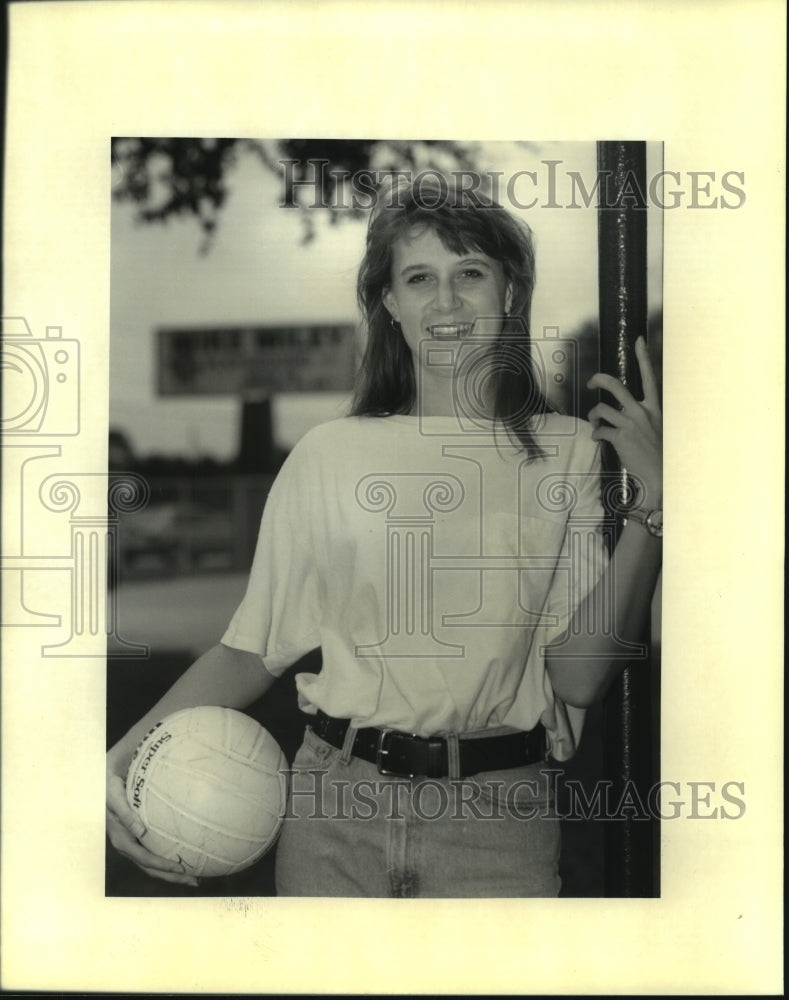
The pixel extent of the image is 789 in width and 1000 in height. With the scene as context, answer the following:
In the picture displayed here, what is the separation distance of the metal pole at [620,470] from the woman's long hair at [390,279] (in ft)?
0.66

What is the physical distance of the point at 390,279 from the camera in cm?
Result: 255

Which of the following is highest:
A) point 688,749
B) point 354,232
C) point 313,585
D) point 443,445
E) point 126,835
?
point 354,232

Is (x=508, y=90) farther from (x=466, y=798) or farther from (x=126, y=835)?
(x=126, y=835)

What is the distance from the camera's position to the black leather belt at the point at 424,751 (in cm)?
248

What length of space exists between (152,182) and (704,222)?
4.59ft

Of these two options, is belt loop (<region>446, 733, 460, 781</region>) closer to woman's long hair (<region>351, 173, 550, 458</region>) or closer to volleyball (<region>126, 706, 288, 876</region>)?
volleyball (<region>126, 706, 288, 876</region>)

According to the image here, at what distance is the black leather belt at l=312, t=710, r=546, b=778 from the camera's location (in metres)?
2.48

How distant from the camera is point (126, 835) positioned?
2580 mm

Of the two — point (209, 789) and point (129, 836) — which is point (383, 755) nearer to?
point (209, 789)

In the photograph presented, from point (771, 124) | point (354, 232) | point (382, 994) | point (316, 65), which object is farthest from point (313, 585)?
point (771, 124)

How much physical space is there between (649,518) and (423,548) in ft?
1.89

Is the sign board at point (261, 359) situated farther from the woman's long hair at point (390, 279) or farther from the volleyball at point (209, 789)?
the volleyball at point (209, 789)

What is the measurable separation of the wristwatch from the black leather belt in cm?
59

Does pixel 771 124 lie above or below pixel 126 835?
above
